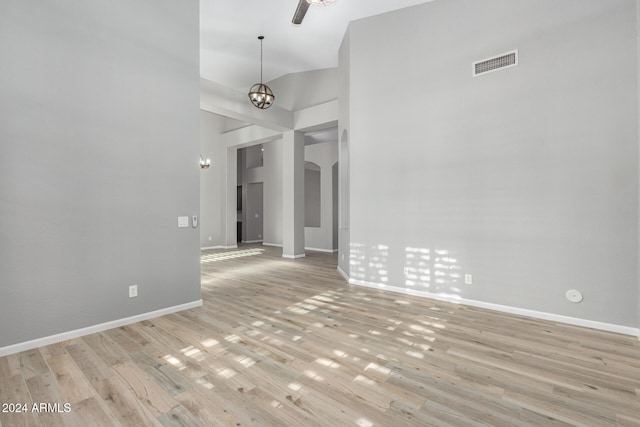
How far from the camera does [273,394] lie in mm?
1919

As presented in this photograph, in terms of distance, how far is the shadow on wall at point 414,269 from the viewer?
3.92 m

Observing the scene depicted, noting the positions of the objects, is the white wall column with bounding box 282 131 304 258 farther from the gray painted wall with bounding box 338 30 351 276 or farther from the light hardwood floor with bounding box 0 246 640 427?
the light hardwood floor with bounding box 0 246 640 427

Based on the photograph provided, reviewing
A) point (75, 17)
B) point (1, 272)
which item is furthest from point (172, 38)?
point (1, 272)

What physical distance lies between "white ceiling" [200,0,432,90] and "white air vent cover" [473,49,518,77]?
1.24 metres

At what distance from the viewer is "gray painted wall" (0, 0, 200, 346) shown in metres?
2.54

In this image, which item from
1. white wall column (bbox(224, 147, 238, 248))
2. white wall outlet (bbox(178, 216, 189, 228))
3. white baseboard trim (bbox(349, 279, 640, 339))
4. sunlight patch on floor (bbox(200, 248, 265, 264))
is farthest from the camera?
white wall column (bbox(224, 147, 238, 248))

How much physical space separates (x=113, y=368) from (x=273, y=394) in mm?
1241

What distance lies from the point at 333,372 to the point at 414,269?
2380 millimetres

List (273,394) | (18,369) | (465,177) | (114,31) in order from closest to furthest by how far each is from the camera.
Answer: (273,394) < (18,369) < (114,31) < (465,177)

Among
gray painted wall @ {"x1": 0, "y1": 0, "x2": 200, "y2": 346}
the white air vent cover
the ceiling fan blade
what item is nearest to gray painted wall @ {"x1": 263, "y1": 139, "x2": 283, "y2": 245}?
the ceiling fan blade

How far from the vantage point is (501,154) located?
3549 mm

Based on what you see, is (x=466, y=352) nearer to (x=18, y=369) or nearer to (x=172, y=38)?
(x=18, y=369)

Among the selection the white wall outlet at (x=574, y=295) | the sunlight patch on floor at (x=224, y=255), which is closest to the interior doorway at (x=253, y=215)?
the sunlight patch on floor at (x=224, y=255)

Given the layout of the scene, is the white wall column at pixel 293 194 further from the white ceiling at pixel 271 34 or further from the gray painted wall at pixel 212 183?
the gray painted wall at pixel 212 183
